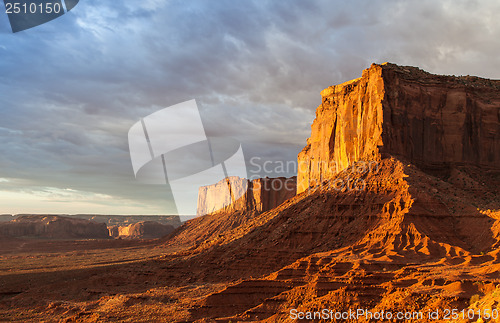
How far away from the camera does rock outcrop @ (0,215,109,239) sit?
122 metres

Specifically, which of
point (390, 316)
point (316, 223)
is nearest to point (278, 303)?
point (390, 316)

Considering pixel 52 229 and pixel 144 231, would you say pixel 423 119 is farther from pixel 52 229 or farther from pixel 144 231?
pixel 144 231

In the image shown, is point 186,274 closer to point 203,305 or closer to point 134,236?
point 203,305

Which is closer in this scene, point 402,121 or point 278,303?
point 278,303

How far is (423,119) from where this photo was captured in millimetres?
51562

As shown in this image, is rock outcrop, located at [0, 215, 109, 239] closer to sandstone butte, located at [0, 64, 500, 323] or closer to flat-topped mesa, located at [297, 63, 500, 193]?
sandstone butte, located at [0, 64, 500, 323]

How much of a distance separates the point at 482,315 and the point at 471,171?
4432 centimetres

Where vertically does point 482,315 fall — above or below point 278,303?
above

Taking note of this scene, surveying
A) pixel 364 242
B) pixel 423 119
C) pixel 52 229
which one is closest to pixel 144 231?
pixel 52 229

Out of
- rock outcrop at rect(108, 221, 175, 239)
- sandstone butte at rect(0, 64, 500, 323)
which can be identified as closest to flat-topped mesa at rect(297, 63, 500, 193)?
sandstone butte at rect(0, 64, 500, 323)

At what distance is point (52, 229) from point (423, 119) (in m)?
117

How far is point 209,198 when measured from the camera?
195 m

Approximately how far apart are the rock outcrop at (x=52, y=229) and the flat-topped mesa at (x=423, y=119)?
106 m

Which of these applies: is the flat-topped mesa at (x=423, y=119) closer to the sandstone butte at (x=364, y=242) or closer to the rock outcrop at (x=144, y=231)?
the sandstone butte at (x=364, y=242)
